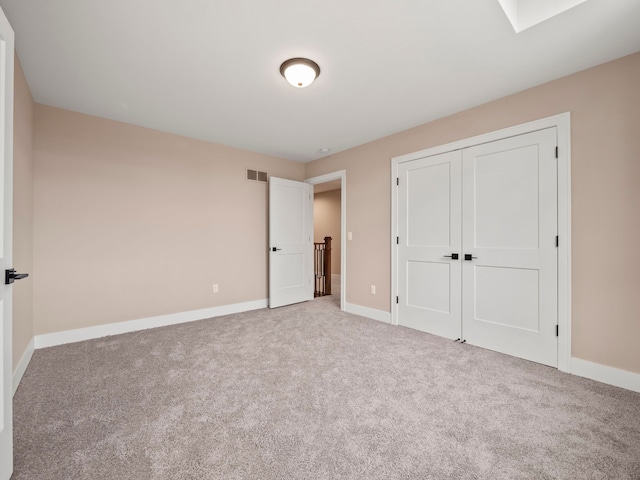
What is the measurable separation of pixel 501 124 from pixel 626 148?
3.14ft

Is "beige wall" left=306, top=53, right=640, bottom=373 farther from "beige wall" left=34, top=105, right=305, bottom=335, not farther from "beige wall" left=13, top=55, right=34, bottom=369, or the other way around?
"beige wall" left=13, top=55, right=34, bottom=369

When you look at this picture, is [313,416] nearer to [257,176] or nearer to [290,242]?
[290,242]

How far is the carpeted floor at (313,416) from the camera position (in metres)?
1.41

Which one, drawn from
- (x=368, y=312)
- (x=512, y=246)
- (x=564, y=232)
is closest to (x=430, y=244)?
(x=512, y=246)

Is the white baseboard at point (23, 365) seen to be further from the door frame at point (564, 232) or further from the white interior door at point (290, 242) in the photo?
the door frame at point (564, 232)

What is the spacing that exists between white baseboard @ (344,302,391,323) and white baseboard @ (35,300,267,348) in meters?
1.49

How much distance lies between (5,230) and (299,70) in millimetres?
2055

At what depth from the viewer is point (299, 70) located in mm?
2230

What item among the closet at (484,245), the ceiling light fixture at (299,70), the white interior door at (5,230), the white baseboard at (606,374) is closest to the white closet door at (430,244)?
the closet at (484,245)

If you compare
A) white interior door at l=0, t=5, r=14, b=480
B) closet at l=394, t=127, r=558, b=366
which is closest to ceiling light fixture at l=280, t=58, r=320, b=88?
white interior door at l=0, t=5, r=14, b=480

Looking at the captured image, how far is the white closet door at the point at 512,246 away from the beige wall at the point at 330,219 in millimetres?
5186

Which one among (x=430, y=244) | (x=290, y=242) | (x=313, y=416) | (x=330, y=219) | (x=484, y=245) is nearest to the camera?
(x=313, y=416)

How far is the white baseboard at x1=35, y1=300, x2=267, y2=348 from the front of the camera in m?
2.98

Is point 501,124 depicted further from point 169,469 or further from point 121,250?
point 121,250
